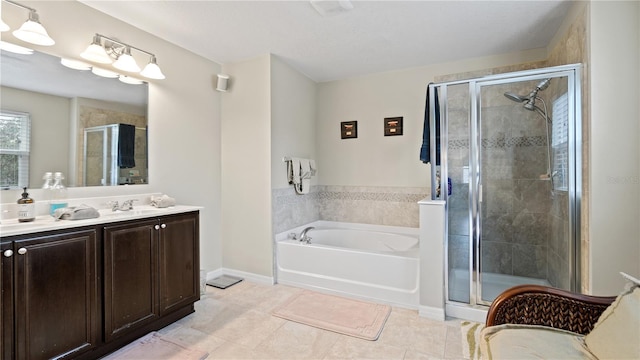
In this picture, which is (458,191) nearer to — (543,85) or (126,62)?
(543,85)

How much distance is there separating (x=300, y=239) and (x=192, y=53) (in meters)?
2.30

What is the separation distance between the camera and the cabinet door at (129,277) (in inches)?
72.7

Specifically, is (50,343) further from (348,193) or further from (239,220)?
(348,193)

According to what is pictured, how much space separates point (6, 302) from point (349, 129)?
11.1ft

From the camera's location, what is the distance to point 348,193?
3.94 metres

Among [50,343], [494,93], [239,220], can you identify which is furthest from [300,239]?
[494,93]

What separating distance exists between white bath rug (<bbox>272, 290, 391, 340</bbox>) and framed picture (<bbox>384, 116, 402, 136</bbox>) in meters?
2.03

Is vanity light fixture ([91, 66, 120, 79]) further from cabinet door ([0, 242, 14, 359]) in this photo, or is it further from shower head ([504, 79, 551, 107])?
shower head ([504, 79, 551, 107])

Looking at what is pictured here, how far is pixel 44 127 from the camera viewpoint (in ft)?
6.47

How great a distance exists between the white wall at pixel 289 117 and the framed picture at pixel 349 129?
0.40 meters

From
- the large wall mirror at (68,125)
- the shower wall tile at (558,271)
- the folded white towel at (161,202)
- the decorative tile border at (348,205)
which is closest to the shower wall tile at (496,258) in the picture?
the shower wall tile at (558,271)

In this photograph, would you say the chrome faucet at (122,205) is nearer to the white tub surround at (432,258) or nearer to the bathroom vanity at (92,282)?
the bathroom vanity at (92,282)

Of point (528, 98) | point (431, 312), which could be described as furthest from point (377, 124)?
point (431, 312)

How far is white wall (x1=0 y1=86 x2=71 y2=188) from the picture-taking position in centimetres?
188
